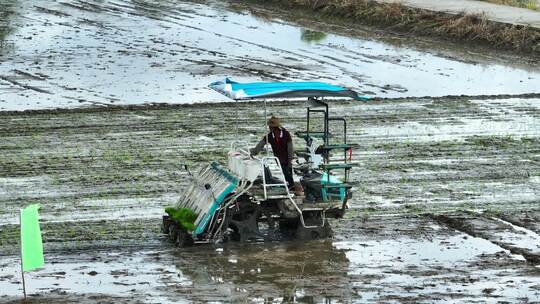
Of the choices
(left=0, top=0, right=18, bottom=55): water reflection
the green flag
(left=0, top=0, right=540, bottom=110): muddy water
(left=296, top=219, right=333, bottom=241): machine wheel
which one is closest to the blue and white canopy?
(left=296, top=219, right=333, bottom=241): machine wheel

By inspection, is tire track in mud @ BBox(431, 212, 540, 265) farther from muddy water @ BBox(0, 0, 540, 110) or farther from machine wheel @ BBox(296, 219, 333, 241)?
muddy water @ BBox(0, 0, 540, 110)

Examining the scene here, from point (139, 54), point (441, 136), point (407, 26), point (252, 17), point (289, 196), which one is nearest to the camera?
point (289, 196)

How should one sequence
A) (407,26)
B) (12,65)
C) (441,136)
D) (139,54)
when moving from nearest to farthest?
(441,136) < (12,65) < (139,54) < (407,26)

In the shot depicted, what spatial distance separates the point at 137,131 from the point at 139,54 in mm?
9366

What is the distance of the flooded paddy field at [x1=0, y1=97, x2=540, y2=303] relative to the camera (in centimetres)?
1307

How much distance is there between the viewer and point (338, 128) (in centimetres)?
2195

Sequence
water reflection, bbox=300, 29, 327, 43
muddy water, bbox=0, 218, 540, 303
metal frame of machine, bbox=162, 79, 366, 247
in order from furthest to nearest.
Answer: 1. water reflection, bbox=300, 29, 327, 43
2. metal frame of machine, bbox=162, 79, 366, 247
3. muddy water, bbox=0, 218, 540, 303

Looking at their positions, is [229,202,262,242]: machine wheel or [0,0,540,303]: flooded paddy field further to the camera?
[229,202,262,242]: machine wheel

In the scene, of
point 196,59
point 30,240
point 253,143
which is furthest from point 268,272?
point 196,59

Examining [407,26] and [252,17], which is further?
[252,17]

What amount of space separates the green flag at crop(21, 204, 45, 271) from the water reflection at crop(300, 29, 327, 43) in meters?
21.3

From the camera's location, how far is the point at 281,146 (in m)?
14.9

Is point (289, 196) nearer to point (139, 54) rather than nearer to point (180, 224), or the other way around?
point (180, 224)

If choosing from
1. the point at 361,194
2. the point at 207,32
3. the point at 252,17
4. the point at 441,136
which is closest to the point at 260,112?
the point at 441,136
